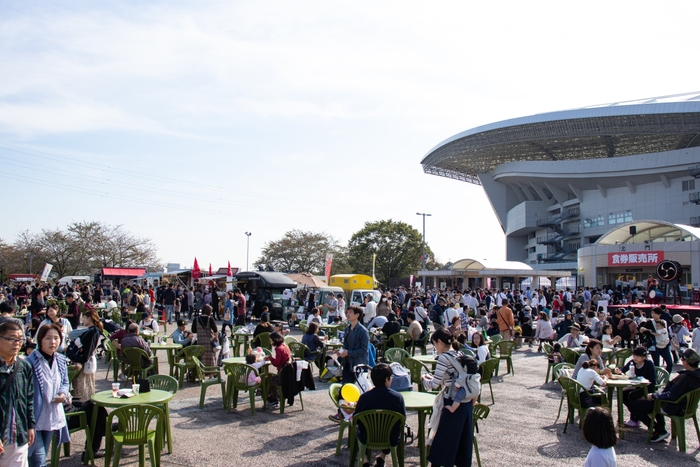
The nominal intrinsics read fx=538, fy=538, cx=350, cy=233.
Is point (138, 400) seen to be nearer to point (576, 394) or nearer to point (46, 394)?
point (46, 394)

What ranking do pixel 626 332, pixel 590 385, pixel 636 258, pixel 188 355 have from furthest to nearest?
pixel 636 258, pixel 626 332, pixel 188 355, pixel 590 385

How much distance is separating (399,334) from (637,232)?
1317 inches

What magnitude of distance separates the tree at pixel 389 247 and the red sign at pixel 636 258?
24.8 metres

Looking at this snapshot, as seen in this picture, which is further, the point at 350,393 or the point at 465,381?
the point at 350,393

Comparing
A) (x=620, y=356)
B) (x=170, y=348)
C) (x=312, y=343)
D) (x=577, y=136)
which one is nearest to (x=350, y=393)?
(x=312, y=343)

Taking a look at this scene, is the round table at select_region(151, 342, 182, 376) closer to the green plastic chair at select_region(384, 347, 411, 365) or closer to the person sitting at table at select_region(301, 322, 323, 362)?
the person sitting at table at select_region(301, 322, 323, 362)

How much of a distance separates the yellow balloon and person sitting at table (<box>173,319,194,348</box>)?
5145mm

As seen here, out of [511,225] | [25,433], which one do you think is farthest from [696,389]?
[511,225]

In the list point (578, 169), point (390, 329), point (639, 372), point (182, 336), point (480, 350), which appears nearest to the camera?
point (639, 372)

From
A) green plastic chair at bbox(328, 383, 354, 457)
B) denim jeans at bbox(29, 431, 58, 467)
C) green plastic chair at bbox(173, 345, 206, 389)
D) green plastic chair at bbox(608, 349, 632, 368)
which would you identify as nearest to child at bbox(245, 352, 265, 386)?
green plastic chair at bbox(328, 383, 354, 457)

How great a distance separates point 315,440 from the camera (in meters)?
6.64

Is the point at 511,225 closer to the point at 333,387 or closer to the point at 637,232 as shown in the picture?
the point at 637,232

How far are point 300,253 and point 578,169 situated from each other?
3382cm

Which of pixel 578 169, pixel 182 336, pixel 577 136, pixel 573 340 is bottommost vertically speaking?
pixel 573 340
